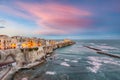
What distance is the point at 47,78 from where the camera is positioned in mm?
36688

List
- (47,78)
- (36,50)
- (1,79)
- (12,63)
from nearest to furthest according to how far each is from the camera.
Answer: (1,79) → (47,78) → (12,63) → (36,50)

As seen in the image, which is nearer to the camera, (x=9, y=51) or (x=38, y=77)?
(x=38, y=77)

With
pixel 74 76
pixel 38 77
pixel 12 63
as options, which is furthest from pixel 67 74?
pixel 12 63

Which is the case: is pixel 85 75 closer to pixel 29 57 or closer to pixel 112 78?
pixel 112 78

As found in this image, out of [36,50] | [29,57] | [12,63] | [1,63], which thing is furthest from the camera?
[36,50]

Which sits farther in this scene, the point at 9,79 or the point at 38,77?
the point at 38,77

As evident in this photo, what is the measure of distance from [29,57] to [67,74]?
Answer: 25718 mm

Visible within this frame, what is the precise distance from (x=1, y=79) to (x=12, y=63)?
20375mm

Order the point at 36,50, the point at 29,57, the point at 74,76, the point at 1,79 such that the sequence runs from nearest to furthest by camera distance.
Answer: the point at 1,79 → the point at 74,76 → the point at 29,57 → the point at 36,50

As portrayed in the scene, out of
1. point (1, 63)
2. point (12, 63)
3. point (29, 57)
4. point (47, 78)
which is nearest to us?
point (47, 78)

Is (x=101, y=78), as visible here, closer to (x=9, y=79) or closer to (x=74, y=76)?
(x=74, y=76)

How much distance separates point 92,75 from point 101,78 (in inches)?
120

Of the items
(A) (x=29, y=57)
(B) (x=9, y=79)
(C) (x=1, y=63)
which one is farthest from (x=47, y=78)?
(A) (x=29, y=57)

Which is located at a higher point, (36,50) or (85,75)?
(36,50)
